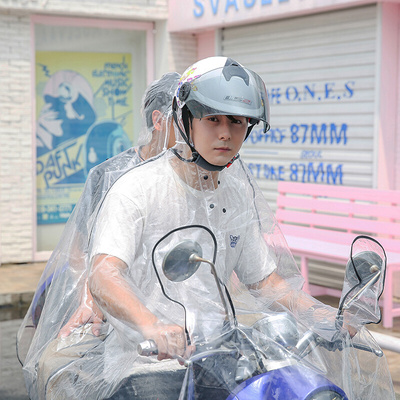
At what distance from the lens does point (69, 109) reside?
9.98 meters

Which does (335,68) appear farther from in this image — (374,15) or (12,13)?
(12,13)

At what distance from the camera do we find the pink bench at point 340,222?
22.3 feet

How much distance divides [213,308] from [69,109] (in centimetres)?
805

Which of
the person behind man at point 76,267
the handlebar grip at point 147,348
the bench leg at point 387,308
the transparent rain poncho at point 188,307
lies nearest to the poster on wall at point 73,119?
the bench leg at point 387,308

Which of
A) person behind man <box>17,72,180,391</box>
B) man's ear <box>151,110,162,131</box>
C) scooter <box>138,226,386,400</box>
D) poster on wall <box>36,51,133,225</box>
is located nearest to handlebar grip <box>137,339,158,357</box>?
scooter <box>138,226,386,400</box>

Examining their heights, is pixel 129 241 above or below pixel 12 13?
below

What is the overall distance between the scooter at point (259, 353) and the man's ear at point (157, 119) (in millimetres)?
1415

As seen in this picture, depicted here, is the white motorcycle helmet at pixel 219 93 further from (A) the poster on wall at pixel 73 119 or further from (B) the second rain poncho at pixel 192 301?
(A) the poster on wall at pixel 73 119

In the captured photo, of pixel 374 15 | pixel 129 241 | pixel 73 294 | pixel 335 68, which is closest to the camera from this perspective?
pixel 129 241

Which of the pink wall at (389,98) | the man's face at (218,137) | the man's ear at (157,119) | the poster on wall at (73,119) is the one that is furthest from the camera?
the poster on wall at (73,119)

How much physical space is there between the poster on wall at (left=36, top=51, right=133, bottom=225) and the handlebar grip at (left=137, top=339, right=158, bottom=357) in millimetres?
8018

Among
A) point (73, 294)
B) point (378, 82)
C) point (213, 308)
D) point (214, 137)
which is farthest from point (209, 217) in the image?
point (378, 82)

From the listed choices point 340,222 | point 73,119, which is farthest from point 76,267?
point 73,119

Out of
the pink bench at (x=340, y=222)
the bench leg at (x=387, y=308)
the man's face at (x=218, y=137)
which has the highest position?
the man's face at (x=218, y=137)
